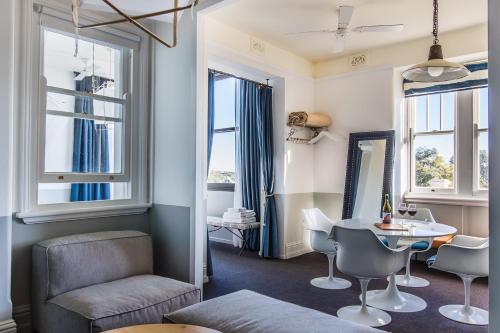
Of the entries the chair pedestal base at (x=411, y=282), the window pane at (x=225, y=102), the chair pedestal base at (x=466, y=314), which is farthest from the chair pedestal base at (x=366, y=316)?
the window pane at (x=225, y=102)

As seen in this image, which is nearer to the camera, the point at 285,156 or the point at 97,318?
the point at 97,318

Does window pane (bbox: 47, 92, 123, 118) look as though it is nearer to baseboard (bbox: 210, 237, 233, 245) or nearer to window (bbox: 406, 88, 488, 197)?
baseboard (bbox: 210, 237, 233, 245)

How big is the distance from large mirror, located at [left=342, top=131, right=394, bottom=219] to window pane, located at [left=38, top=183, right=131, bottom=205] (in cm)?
310

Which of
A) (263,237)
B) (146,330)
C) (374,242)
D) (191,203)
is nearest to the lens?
(146,330)

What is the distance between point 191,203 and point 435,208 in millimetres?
3366

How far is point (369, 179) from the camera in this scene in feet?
16.8

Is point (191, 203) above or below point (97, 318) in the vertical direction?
above

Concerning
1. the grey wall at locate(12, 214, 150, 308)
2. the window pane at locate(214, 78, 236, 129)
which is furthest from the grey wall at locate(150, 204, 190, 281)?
the window pane at locate(214, 78, 236, 129)

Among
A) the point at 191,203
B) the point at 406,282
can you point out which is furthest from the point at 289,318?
the point at 406,282

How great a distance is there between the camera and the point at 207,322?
2020mm

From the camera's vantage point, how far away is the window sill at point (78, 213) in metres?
2.76

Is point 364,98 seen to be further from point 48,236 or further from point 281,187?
point 48,236

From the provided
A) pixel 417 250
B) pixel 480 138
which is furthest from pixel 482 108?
pixel 417 250

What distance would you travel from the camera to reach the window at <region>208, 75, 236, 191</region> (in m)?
6.15
